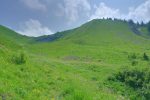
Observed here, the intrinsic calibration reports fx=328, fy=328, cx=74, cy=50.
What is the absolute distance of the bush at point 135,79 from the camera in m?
30.8

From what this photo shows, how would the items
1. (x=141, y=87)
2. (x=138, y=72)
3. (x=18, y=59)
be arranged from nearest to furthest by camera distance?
(x=18, y=59) → (x=141, y=87) → (x=138, y=72)

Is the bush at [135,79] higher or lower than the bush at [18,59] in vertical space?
lower

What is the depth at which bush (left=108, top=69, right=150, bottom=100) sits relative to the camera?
30812 mm

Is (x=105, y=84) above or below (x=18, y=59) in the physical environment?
below

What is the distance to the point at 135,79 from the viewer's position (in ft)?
107

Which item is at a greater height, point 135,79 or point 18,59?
point 18,59

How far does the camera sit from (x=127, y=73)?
1358 inches

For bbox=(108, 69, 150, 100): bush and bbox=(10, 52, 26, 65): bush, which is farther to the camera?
bbox=(108, 69, 150, 100): bush

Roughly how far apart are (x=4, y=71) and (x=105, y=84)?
48.7ft

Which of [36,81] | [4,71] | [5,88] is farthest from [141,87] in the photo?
[5,88]

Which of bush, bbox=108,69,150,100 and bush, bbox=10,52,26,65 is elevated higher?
bush, bbox=10,52,26,65

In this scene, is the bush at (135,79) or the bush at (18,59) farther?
the bush at (135,79)

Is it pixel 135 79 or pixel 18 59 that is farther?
pixel 135 79

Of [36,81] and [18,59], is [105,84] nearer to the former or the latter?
[18,59]
